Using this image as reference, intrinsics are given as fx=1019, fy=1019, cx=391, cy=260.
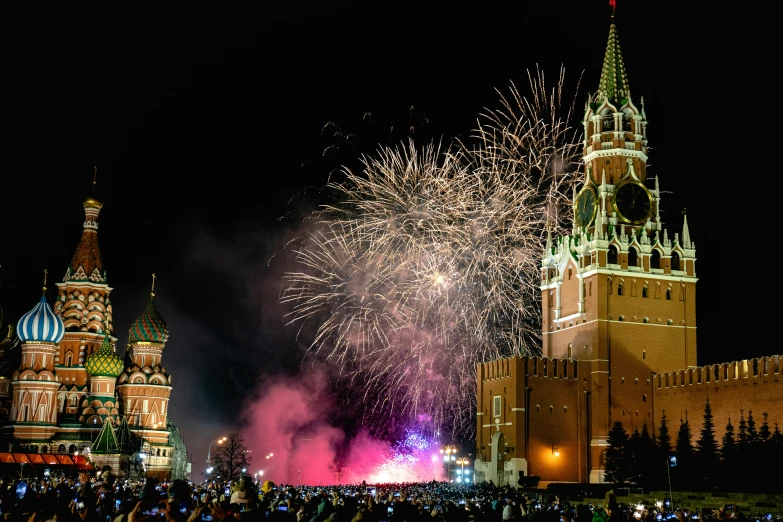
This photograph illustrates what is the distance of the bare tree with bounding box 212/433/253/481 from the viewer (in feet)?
237

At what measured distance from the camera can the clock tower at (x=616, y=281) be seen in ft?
173

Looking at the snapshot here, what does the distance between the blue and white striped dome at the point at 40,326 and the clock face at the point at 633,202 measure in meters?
41.9

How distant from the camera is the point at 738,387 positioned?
46125 millimetres

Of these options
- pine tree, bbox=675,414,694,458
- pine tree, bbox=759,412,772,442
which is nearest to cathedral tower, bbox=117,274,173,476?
pine tree, bbox=675,414,694,458

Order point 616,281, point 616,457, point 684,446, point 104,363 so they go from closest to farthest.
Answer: point 684,446
point 616,457
point 616,281
point 104,363

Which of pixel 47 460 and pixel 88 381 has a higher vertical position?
pixel 88 381

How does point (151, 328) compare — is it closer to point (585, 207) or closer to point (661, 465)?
point (585, 207)

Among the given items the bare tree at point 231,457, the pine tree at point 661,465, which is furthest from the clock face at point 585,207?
the bare tree at point 231,457

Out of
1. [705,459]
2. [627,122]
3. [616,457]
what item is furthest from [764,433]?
[627,122]

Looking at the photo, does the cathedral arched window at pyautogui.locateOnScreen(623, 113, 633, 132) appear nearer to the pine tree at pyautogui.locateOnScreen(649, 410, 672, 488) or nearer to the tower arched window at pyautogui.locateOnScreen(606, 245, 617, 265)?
the tower arched window at pyautogui.locateOnScreen(606, 245, 617, 265)

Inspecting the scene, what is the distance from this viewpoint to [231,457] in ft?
235

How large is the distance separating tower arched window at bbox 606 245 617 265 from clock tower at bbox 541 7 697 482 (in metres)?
0.06

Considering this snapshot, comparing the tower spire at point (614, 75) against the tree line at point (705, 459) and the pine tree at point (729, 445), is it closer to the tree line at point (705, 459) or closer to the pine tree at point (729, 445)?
the tree line at point (705, 459)

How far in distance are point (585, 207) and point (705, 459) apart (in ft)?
61.4
